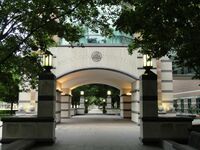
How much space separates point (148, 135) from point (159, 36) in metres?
5.06

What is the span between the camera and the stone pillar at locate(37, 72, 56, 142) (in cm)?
1365

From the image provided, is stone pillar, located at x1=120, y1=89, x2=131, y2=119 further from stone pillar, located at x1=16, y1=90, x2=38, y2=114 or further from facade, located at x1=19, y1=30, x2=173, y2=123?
stone pillar, located at x1=16, y1=90, x2=38, y2=114

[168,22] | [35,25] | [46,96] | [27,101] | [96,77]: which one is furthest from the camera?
[96,77]

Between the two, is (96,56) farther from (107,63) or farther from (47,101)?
(47,101)

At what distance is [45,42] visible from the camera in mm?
12500

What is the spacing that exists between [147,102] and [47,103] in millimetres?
3922

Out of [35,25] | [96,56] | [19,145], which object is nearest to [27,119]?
[19,145]

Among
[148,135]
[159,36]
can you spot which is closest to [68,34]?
[159,36]

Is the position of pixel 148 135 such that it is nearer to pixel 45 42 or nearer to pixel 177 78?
pixel 45 42

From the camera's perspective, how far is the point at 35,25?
35.3 feet

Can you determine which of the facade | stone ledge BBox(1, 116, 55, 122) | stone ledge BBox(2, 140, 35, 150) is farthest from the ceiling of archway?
stone ledge BBox(2, 140, 35, 150)

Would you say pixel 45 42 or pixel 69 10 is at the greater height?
pixel 69 10

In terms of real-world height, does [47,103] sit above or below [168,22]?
below

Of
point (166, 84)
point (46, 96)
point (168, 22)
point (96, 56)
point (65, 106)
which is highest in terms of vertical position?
point (96, 56)
